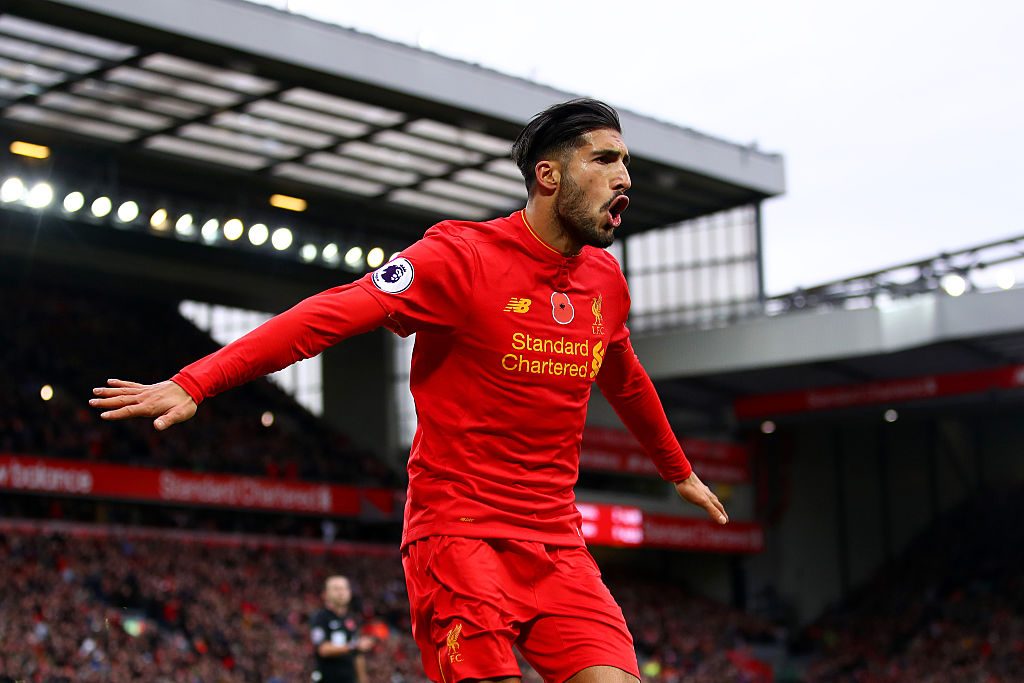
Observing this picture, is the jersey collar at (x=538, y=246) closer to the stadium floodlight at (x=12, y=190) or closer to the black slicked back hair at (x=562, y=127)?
the black slicked back hair at (x=562, y=127)

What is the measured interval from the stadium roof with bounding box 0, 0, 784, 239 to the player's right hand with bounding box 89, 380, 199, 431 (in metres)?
17.8

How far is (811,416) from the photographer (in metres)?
34.5

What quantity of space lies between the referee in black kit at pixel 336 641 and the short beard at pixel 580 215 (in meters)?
7.49

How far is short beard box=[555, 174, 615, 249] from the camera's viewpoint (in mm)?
4406

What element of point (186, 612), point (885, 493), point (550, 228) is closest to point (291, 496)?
point (186, 612)

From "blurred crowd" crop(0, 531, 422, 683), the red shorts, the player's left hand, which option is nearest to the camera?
the red shorts

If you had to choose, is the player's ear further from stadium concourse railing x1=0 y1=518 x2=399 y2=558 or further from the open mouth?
stadium concourse railing x1=0 y1=518 x2=399 y2=558

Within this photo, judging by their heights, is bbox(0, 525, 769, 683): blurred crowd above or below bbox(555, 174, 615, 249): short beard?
below

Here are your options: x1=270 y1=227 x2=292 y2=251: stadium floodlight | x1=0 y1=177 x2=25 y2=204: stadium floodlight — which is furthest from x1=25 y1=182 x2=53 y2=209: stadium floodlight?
x1=270 y1=227 x2=292 y2=251: stadium floodlight

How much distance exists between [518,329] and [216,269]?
28.6 metres

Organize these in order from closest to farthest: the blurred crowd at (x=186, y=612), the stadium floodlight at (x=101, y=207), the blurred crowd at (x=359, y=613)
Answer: the blurred crowd at (x=186, y=612) < the blurred crowd at (x=359, y=613) < the stadium floodlight at (x=101, y=207)

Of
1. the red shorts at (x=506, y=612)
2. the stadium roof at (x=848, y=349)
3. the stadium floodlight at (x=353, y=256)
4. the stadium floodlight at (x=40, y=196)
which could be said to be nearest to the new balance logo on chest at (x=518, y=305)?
the red shorts at (x=506, y=612)

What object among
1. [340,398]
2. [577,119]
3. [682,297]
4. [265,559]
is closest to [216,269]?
[340,398]

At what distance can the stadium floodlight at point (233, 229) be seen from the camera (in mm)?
28375
